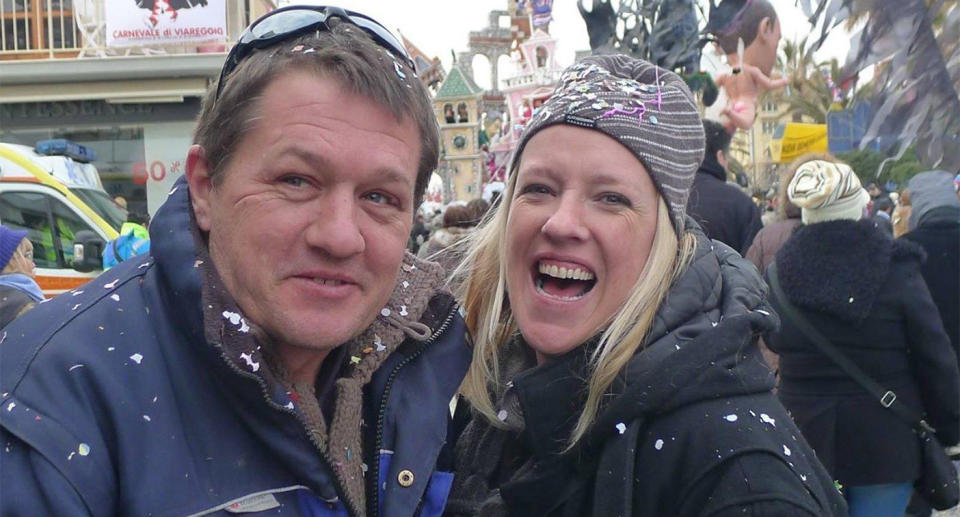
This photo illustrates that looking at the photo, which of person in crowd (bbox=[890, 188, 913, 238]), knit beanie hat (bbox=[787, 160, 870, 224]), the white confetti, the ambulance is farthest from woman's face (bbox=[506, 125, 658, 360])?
person in crowd (bbox=[890, 188, 913, 238])

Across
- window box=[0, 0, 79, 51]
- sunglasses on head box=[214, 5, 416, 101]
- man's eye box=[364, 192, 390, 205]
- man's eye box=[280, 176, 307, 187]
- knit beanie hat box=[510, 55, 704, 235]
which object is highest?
window box=[0, 0, 79, 51]

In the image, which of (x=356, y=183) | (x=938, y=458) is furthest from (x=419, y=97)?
(x=938, y=458)

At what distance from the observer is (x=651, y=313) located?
1935mm

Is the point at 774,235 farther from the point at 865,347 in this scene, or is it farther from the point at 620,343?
the point at 620,343

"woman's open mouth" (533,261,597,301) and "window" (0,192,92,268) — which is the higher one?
"woman's open mouth" (533,261,597,301)

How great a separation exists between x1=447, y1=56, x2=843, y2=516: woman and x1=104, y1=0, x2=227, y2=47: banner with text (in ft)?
62.5

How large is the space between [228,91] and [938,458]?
3870 millimetres

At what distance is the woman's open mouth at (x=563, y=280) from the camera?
6.79 ft

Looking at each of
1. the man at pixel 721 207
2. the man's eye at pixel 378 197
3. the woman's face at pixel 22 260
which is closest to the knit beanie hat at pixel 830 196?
the man at pixel 721 207

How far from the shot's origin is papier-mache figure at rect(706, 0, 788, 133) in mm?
8305

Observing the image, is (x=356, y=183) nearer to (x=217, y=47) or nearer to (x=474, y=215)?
(x=474, y=215)

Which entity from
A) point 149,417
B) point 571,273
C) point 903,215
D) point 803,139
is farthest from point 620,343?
point 803,139

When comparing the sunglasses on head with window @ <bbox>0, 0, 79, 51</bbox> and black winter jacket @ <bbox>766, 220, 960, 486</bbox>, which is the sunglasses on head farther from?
window @ <bbox>0, 0, 79, 51</bbox>

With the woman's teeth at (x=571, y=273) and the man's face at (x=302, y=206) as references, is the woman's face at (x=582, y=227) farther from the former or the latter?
the man's face at (x=302, y=206)
